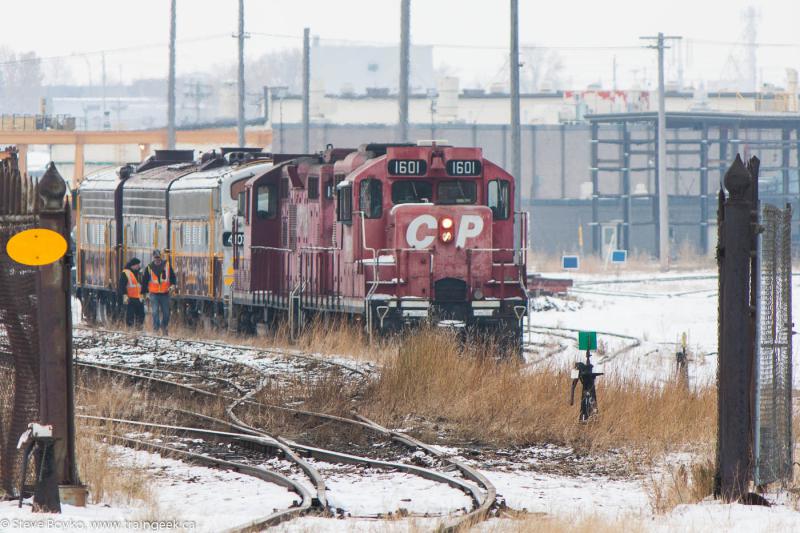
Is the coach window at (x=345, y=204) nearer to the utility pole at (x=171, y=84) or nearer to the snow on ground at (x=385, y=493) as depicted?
the snow on ground at (x=385, y=493)

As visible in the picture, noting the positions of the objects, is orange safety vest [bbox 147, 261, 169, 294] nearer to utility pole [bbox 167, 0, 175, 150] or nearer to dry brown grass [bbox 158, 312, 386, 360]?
dry brown grass [bbox 158, 312, 386, 360]

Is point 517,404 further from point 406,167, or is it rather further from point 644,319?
point 644,319

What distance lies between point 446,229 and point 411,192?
0.80 m

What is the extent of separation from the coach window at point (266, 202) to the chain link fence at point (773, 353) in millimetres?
15538

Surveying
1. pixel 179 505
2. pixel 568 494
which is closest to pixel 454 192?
pixel 568 494

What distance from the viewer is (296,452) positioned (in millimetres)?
12461

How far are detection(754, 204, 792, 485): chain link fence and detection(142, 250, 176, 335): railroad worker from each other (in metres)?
16.9

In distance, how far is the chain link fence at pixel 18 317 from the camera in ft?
29.8

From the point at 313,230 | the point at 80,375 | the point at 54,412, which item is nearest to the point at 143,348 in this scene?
the point at 313,230

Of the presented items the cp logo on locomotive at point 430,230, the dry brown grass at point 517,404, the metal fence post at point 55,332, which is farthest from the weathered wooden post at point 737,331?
the cp logo on locomotive at point 430,230

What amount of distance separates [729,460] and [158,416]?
23.0ft

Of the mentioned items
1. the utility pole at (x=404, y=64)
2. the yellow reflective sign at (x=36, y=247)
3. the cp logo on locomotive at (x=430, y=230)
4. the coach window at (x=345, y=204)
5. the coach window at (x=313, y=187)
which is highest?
the utility pole at (x=404, y=64)

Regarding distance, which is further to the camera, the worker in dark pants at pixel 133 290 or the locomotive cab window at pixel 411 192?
the worker in dark pants at pixel 133 290

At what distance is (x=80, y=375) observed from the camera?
18172 mm
